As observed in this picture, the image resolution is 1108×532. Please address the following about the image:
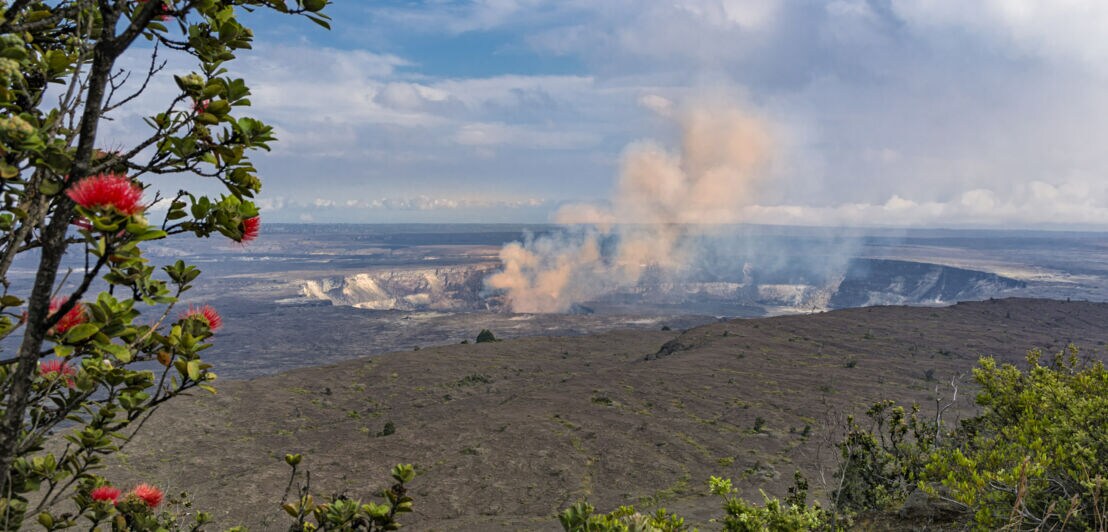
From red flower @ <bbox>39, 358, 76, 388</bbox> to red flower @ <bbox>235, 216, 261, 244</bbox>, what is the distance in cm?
95

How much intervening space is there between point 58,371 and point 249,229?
42.7 inches

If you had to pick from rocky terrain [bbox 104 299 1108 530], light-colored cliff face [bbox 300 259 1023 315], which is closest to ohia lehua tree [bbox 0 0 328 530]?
rocky terrain [bbox 104 299 1108 530]

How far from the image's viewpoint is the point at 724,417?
25422 mm

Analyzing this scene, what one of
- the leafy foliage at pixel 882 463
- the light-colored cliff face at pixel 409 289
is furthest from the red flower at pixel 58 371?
the light-colored cliff face at pixel 409 289

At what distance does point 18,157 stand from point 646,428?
2332 centimetres

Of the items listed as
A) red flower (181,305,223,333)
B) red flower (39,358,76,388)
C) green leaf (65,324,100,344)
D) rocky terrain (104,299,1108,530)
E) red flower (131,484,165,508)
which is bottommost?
rocky terrain (104,299,1108,530)

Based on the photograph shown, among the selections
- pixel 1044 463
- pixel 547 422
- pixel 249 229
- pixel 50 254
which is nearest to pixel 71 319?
pixel 50 254

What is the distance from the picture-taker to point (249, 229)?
259 cm

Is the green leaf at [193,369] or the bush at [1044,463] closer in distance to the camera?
the green leaf at [193,369]

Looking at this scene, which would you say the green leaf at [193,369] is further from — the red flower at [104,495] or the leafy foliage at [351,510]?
the red flower at [104,495]

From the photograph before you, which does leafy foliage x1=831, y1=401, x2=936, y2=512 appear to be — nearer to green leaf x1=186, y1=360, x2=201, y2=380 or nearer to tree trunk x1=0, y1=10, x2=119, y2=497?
green leaf x1=186, y1=360, x2=201, y2=380

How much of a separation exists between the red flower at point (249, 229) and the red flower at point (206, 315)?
356 mm

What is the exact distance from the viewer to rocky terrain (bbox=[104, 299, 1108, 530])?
57.8ft

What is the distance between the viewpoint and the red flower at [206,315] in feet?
8.59
